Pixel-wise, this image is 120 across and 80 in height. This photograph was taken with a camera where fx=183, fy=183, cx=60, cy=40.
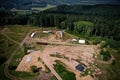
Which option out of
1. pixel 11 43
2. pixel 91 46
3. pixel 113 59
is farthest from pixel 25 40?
pixel 113 59

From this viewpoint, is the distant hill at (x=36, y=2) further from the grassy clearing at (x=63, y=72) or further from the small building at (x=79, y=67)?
the small building at (x=79, y=67)

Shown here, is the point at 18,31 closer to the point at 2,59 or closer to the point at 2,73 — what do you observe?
the point at 2,59

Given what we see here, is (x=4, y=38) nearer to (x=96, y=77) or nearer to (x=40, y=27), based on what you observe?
(x=40, y=27)

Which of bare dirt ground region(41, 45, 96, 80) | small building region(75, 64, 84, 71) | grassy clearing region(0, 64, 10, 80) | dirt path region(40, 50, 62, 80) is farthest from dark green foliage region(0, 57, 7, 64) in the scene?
small building region(75, 64, 84, 71)

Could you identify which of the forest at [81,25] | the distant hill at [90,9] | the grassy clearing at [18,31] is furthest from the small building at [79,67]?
the distant hill at [90,9]

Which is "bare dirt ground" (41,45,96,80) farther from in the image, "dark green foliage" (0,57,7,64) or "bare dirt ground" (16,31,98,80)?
"dark green foliage" (0,57,7,64)

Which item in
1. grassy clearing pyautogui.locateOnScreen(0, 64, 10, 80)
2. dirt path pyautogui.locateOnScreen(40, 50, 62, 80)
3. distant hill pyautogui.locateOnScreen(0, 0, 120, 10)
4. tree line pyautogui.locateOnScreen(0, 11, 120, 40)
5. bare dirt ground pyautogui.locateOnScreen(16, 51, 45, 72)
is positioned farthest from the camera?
distant hill pyautogui.locateOnScreen(0, 0, 120, 10)

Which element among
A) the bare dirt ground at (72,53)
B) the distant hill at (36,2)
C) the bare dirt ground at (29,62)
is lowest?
the bare dirt ground at (72,53)

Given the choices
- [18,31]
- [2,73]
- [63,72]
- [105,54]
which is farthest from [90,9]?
[2,73]

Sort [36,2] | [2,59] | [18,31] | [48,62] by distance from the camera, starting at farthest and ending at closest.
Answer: [36,2], [18,31], [2,59], [48,62]
